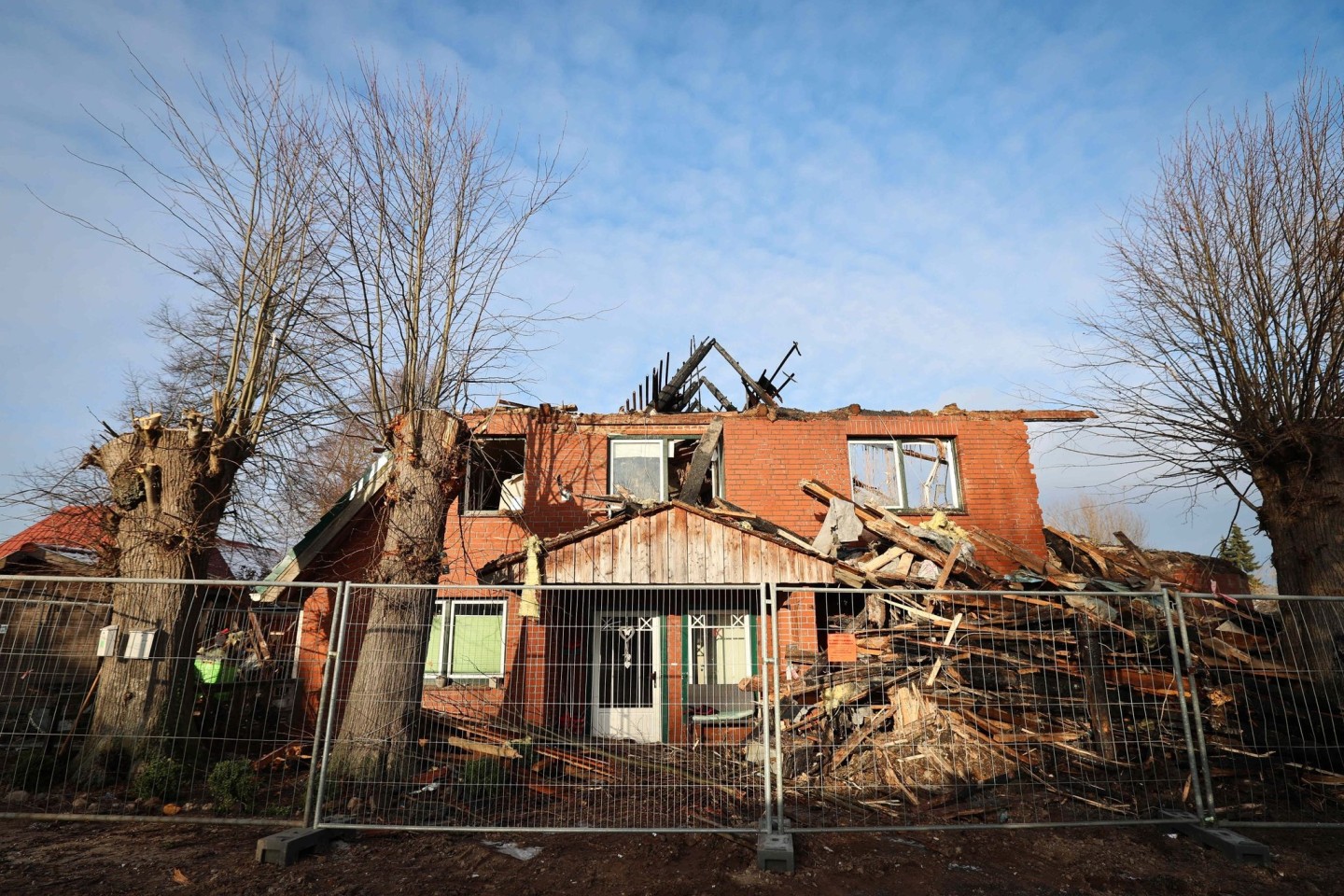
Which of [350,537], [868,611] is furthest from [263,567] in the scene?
[868,611]

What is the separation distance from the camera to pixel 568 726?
901 centimetres

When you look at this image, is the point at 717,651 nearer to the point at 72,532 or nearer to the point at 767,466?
the point at 767,466

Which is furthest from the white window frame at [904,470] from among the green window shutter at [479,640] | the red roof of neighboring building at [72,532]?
the red roof of neighboring building at [72,532]

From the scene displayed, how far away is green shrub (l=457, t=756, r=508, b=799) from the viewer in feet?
24.4

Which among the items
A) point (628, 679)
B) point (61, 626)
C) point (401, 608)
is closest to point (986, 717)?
point (628, 679)

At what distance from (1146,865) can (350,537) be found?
13364 millimetres

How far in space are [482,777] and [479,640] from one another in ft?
20.1

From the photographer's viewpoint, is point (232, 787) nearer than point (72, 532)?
Yes

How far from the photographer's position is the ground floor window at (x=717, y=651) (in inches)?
379

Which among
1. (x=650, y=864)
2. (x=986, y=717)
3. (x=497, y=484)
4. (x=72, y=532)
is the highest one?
(x=497, y=484)

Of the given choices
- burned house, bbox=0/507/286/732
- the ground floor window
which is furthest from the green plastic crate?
the ground floor window

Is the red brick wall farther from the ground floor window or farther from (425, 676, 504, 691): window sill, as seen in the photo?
the ground floor window

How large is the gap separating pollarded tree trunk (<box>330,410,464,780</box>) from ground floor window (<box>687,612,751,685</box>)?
3356 millimetres

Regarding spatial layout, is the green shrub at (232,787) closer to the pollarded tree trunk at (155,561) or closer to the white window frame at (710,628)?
the pollarded tree trunk at (155,561)
